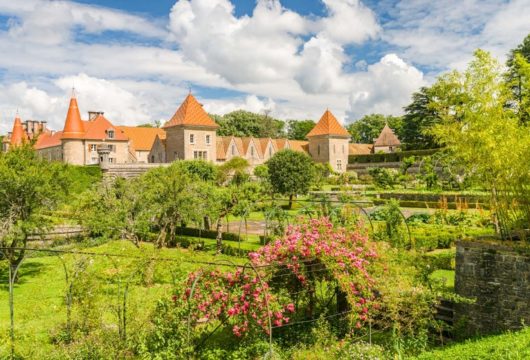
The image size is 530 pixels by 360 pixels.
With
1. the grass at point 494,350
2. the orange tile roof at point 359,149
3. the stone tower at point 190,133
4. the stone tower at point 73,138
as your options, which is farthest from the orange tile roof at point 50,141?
the grass at point 494,350

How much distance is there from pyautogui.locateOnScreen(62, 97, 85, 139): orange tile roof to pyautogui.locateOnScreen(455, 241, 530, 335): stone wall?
1784 inches

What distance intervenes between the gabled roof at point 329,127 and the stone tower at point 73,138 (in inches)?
1213

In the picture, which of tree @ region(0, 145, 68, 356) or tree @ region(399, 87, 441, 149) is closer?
tree @ region(0, 145, 68, 356)

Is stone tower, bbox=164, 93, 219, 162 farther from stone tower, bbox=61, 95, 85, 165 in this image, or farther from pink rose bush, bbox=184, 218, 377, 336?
pink rose bush, bbox=184, 218, 377, 336

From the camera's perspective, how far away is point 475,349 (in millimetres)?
7406

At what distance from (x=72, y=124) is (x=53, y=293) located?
37.7 m

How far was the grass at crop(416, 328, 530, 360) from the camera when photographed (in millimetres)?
6500

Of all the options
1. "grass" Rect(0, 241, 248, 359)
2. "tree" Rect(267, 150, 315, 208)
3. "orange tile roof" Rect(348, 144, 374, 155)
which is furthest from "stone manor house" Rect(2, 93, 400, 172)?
"grass" Rect(0, 241, 248, 359)

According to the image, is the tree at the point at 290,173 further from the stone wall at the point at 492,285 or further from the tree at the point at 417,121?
the tree at the point at 417,121

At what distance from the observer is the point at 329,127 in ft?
202

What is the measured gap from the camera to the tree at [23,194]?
548 inches

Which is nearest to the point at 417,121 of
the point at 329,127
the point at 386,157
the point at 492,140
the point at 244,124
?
the point at 386,157

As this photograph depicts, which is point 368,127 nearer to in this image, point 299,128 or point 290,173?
point 299,128

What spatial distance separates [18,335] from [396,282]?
724cm
